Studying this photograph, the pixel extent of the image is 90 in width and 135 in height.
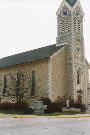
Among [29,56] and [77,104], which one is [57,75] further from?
[29,56]

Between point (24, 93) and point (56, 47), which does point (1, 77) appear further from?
point (56, 47)

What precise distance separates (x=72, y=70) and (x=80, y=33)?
6.85m

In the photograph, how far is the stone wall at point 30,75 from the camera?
53.1m

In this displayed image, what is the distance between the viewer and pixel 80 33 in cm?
5778

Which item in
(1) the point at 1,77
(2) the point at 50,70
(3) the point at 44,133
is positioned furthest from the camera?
(1) the point at 1,77

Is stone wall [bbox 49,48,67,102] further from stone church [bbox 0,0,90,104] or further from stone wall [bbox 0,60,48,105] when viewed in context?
stone wall [bbox 0,60,48,105]

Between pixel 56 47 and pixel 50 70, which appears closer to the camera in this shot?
pixel 50 70

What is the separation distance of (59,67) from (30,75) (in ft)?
17.9

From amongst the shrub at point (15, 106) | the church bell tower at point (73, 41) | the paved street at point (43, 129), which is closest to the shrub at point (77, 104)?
the church bell tower at point (73, 41)

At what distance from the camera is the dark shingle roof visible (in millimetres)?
55091

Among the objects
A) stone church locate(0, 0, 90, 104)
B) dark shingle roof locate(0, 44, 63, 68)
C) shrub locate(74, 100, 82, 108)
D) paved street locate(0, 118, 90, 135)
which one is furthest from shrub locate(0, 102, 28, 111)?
paved street locate(0, 118, 90, 135)

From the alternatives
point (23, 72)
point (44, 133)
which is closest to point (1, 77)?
point (23, 72)

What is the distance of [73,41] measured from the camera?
183 ft

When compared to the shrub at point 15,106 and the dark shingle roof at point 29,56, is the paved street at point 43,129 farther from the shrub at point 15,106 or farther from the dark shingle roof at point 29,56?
the dark shingle roof at point 29,56
